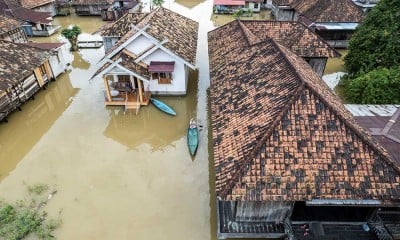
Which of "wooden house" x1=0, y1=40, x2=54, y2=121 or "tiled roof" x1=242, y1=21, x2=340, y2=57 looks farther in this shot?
"tiled roof" x1=242, y1=21, x2=340, y2=57

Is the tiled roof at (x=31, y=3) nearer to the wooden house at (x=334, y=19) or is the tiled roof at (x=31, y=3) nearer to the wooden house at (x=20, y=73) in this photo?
the wooden house at (x=20, y=73)

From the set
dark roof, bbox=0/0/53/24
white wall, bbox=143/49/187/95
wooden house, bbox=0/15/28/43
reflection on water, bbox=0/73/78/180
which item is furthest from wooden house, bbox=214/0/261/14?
reflection on water, bbox=0/73/78/180

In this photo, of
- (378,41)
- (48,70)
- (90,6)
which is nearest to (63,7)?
(90,6)

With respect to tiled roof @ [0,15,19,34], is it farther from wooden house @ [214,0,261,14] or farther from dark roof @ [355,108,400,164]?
dark roof @ [355,108,400,164]

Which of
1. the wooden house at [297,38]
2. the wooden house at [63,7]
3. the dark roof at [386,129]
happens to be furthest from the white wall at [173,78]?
the wooden house at [63,7]

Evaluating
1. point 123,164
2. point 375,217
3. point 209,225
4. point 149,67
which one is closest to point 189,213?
point 209,225

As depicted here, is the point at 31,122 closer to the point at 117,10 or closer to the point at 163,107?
the point at 163,107
